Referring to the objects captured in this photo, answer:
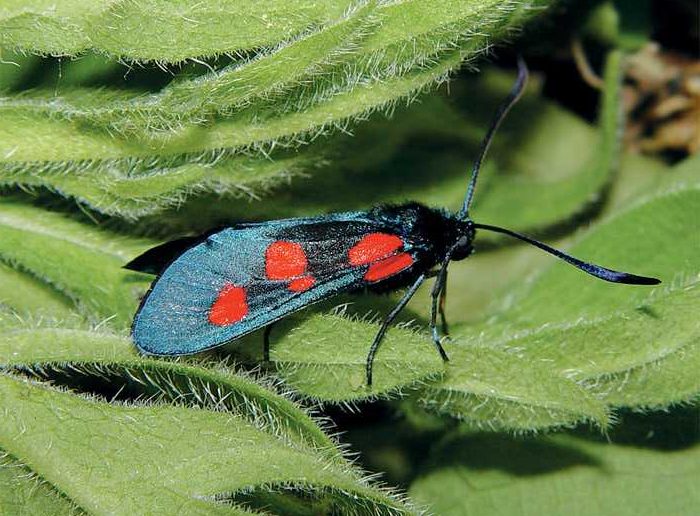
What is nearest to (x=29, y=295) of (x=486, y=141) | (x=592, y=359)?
(x=486, y=141)

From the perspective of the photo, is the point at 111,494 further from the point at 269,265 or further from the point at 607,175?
the point at 607,175

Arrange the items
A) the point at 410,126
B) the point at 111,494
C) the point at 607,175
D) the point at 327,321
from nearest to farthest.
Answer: the point at 111,494 < the point at 327,321 < the point at 410,126 < the point at 607,175

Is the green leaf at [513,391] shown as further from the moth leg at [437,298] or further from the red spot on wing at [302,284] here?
the red spot on wing at [302,284]

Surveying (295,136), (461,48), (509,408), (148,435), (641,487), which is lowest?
(641,487)

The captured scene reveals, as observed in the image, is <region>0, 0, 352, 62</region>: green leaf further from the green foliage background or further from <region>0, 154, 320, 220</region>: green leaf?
<region>0, 154, 320, 220</region>: green leaf

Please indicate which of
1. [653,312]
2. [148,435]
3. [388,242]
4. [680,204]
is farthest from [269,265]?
[680,204]

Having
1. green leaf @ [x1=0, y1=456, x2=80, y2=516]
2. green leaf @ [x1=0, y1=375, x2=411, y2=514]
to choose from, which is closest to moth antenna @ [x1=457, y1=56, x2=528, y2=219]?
green leaf @ [x1=0, y1=375, x2=411, y2=514]

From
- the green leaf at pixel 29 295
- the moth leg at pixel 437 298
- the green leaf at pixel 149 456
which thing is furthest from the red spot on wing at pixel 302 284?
the green leaf at pixel 29 295
